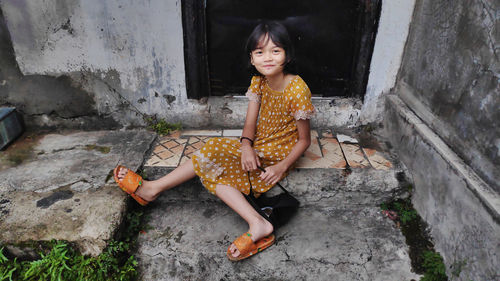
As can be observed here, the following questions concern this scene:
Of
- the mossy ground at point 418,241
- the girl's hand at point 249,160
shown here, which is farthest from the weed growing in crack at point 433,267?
the girl's hand at point 249,160

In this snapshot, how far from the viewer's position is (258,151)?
96.7 inches

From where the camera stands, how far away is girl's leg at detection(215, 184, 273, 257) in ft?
7.17

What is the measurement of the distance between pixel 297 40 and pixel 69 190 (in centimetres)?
215

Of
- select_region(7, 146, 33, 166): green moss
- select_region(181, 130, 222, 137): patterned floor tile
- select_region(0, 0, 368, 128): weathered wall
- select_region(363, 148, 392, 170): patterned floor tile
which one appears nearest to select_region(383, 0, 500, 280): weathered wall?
select_region(363, 148, 392, 170): patterned floor tile

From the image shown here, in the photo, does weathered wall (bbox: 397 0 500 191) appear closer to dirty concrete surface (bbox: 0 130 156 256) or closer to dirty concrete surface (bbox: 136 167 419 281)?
dirty concrete surface (bbox: 136 167 419 281)

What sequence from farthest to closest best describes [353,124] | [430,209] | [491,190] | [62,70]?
[353,124] → [62,70] → [430,209] → [491,190]

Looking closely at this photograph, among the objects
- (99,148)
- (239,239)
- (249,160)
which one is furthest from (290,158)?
(99,148)

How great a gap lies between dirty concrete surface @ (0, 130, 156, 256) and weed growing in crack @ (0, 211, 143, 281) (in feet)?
0.18

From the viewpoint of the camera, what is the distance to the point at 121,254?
2191 mm

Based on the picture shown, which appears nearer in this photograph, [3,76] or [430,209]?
[430,209]

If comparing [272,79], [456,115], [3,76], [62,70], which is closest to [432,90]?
[456,115]

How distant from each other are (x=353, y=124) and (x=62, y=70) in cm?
269

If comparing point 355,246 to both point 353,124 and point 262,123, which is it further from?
point 353,124

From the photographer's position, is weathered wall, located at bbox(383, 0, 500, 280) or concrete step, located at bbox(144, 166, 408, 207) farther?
concrete step, located at bbox(144, 166, 408, 207)
